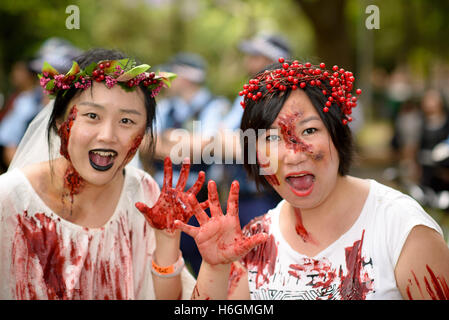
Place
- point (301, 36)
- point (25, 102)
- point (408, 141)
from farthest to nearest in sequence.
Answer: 1. point (301, 36)
2. point (408, 141)
3. point (25, 102)

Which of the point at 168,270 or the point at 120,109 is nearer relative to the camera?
the point at 120,109

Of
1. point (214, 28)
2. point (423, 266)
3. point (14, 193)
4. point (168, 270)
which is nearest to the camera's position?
point (423, 266)

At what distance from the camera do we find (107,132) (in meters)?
2.38

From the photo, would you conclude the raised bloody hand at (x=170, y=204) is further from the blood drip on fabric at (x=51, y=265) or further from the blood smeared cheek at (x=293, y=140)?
the blood smeared cheek at (x=293, y=140)

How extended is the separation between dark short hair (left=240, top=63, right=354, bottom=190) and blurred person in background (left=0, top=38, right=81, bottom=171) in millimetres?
3434

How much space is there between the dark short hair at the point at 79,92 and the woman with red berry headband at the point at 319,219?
52 centimetres

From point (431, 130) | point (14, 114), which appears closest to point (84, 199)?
point (14, 114)

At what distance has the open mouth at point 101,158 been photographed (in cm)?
242

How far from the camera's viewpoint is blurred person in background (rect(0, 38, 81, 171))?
5.81 meters

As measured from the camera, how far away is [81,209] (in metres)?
2.58

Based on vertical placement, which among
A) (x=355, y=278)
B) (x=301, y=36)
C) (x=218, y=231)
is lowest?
(x=355, y=278)

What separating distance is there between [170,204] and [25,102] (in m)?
4.48

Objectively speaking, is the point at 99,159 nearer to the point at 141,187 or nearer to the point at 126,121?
the point at 126,121
